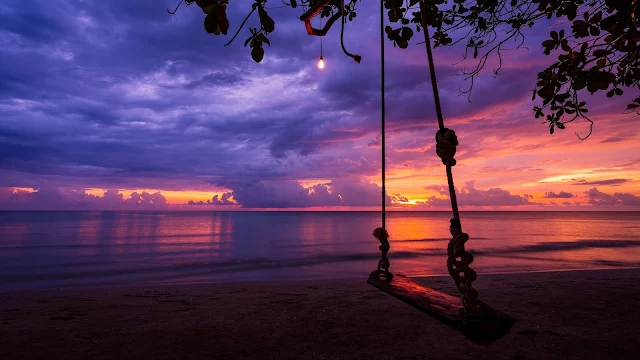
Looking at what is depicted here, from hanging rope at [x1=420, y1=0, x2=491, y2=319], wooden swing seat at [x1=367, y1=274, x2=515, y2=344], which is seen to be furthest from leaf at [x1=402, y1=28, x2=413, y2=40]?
wooden swing seat at [x1=367, y1=274, x2=515, y2=344]

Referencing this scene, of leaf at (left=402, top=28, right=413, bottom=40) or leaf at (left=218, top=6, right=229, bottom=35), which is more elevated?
leaf at (left=402, top=28, right=413, bottom=40)

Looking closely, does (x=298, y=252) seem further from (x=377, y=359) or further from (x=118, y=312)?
(x=377, y=359)

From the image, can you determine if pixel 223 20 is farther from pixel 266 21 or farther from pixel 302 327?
pixel 302 327

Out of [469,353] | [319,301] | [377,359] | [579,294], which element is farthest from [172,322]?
[579,294]

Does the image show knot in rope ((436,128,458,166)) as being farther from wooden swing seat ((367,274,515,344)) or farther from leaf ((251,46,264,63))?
leaf ((251,46,264,63))

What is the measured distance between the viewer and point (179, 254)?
2077cm

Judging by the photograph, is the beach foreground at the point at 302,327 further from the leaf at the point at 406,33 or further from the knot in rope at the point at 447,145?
the leaf at the point at 406,33

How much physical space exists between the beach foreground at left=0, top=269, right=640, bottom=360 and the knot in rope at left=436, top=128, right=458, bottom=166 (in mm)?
3022

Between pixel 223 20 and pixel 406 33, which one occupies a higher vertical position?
pixel 406 33

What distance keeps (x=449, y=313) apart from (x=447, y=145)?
0.98 m

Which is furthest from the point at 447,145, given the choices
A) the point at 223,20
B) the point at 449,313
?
the point at 223,20

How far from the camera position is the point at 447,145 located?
5.91ft

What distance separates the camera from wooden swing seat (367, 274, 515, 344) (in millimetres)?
1777

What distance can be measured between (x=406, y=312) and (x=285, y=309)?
197 centimetres
